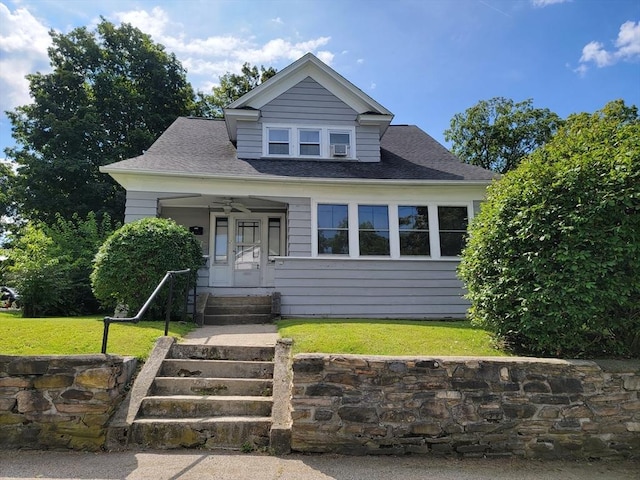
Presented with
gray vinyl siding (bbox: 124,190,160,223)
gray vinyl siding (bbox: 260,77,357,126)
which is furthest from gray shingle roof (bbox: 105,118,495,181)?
gray vinyl siding (bbox: 260,77,357,126)

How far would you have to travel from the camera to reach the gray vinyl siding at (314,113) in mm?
10680

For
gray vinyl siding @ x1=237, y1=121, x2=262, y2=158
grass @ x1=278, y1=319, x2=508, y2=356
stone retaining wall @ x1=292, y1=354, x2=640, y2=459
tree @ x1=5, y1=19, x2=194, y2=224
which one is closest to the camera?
stone retaining wall @ x1=292, y1=354, x2=640, y2=459

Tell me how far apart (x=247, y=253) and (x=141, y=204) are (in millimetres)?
2994

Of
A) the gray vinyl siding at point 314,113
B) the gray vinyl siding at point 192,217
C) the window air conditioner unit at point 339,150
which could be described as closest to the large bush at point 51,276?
the gray vinyl siding at point 192,217

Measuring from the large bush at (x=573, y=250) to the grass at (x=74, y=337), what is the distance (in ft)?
15.4

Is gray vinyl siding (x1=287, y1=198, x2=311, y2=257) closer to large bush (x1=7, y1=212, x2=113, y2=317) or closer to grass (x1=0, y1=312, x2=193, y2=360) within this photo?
grass (x1=0, y1=312, x2=193, y2=360)

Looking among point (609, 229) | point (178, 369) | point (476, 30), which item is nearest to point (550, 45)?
point (476, 30)

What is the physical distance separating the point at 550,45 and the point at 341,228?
923 centimetres

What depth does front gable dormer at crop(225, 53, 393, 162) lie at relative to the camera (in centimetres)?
1055

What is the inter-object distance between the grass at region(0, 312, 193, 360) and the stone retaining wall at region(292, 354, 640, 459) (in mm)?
2504

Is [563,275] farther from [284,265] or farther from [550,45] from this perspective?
[550,45]

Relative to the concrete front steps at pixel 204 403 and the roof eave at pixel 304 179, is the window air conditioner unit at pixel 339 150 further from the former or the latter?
the concrete front steps at pixel 204 403

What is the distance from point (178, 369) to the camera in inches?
184

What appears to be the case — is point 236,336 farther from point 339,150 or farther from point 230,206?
point 339,150
